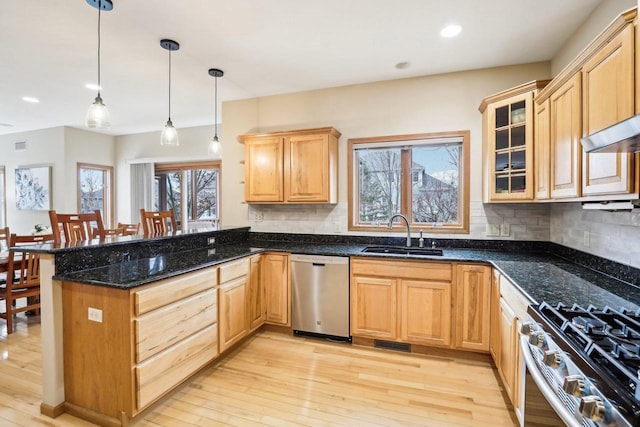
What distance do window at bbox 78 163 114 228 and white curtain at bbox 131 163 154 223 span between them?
0.56 meters

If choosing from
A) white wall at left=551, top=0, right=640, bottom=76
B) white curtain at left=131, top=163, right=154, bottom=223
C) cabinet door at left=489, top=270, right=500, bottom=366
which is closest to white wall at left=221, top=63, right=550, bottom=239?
white wall at left=551, top=0, right=640, bottom=76

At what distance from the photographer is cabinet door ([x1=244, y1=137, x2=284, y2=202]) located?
3.60 m

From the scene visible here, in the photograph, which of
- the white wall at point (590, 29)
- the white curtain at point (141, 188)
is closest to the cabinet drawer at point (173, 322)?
the white wall at point (590, 29)

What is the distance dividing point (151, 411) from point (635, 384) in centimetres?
251

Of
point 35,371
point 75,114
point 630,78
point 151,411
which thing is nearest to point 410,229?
point 630,78

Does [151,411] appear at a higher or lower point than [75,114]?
lower

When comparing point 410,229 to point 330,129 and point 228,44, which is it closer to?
point 330,129

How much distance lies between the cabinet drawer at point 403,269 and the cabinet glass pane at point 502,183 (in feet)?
2.79

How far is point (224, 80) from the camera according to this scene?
3539 millimetres

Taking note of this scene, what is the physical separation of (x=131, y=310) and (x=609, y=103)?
2789 millimetres

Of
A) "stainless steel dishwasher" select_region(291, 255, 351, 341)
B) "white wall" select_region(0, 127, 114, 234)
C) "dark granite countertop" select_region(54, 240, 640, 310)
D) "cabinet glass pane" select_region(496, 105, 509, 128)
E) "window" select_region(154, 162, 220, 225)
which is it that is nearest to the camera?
"dark granite countertop" select_region(54, 240, 640, 310)

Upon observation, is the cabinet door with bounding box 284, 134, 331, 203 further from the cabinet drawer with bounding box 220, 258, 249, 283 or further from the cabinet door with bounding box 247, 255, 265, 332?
the cabinet drawer with bounding box 220, 258, 249, 283

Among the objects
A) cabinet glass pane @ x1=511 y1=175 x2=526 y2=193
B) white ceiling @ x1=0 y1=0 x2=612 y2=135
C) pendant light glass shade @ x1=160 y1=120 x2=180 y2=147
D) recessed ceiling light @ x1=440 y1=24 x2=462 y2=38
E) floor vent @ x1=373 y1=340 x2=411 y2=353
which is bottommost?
floor vent @ x1=373 y1=340 x2=411 y2=353

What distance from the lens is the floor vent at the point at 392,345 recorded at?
2.91 meters
